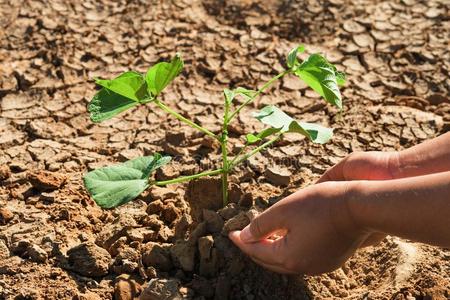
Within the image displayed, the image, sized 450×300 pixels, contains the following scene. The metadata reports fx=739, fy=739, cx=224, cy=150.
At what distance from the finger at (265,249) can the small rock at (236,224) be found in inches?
1.5

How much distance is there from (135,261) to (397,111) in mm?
1212

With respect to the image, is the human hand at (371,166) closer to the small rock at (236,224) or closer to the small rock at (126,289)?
the small rock at (236,224)

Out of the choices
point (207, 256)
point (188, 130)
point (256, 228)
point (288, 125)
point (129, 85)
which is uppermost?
point (129, 85)

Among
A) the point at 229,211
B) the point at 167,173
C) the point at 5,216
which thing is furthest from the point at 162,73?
the point at 5,216

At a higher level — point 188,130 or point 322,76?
point 322,76

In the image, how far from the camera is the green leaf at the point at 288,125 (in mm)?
1877

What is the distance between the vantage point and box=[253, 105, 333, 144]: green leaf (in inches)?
73.9

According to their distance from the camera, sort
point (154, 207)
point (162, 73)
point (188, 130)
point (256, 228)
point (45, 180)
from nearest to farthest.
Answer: point (256, 228)
point (162, 73)
point (154, 207)
point (45, 180)
point (188, 130)

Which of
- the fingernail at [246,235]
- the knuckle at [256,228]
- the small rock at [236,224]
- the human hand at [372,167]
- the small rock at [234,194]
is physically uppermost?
the human hand at [372,167]

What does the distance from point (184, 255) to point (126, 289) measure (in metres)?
0.17

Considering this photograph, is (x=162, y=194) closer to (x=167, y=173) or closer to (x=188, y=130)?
(x=167, y=173)

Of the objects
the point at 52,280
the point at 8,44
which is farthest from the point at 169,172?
the point at 8,44

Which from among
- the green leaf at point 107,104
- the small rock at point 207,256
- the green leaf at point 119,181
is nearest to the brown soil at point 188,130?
the small rock at point 207,256

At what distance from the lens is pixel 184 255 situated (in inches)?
73.9
